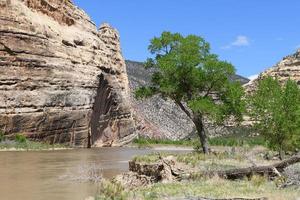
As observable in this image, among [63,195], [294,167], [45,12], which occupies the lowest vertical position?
[63,195]

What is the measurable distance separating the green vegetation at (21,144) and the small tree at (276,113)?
1408 inches

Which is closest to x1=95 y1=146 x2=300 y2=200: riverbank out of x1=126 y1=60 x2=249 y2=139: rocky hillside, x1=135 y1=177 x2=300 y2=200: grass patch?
x1=135 y1=177 x2=300 y2=200: grass patch

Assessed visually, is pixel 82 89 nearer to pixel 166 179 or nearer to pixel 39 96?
pixel 39 96

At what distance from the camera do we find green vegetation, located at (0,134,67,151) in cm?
5866

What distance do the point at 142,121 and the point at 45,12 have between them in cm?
6833

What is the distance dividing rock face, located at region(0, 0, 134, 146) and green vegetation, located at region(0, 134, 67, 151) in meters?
1.67

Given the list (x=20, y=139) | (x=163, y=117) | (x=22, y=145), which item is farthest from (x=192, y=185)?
(x=163, y=117)

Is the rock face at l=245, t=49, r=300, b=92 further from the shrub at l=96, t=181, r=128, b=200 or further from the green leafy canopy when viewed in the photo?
the shrub at l=96, t=181, r=128, b=200

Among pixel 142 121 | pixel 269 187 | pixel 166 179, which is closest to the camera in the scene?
pixel 269 187

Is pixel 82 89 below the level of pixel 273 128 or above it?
above

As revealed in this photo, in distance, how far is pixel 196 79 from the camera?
110ft

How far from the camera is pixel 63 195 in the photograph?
17078mm

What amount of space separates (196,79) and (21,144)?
114 feet

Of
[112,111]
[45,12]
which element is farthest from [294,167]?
[112,111]
